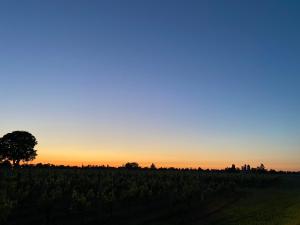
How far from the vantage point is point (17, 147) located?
129 m

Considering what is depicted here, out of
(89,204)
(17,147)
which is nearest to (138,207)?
(89,204)

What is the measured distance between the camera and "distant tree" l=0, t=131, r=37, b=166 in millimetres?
127812

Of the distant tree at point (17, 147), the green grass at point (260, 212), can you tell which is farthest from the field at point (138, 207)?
the distant tree at point (17, 147)

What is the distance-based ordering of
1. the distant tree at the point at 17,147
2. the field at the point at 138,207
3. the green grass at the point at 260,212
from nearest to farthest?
the green grass at the point at 260,212 < the field at the point at 138,207 < the distant tree at the point at 17,147

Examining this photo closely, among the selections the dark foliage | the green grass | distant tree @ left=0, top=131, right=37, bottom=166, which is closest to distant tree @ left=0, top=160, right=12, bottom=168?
distant tree @ left=0, top=131, right=37, bottom=166

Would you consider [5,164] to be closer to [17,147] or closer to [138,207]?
[17,147]

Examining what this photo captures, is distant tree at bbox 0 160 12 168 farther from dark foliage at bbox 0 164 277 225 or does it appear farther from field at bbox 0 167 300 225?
field at bbox 0 167 300 225

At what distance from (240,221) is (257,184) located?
59338 millimetres

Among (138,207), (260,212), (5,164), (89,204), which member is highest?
(5,164)

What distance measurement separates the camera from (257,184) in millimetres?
104938

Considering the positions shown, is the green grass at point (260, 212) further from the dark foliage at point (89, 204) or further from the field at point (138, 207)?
the dark foliage at point (89, 204)

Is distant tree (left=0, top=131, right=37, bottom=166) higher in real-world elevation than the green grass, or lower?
higher

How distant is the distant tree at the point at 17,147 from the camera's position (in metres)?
128

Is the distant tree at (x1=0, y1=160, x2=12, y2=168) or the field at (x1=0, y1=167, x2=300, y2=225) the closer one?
the field at (x1=0, y1=167, x2=300, y2=225)
